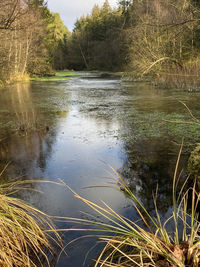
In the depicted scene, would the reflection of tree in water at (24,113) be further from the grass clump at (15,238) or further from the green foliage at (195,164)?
the grass clump at (15,238)

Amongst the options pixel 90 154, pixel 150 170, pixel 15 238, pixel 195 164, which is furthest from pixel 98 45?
pixel 15 238

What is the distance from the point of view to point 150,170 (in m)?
4.87

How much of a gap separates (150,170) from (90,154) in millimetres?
1471

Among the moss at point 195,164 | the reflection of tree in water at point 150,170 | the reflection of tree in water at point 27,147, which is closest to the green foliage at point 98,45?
the reflection of tree in water at point 27,147

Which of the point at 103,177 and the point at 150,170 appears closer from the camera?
A: the point at 103,177

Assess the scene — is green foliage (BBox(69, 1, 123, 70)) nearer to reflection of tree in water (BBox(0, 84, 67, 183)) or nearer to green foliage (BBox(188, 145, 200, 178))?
reflection of tree in water (BBox(0, 84, 67, 183))

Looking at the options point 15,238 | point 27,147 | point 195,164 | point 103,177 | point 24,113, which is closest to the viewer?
point 15,238

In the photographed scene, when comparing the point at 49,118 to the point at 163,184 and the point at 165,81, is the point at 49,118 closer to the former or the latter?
the point at 163,184

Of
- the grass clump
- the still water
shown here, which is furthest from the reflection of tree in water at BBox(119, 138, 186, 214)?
the grass clump

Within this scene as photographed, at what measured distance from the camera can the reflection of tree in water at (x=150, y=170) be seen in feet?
12.8

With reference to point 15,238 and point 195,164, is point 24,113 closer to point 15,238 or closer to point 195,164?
point 195,164

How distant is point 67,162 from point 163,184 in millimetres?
2044

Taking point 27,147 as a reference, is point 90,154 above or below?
below

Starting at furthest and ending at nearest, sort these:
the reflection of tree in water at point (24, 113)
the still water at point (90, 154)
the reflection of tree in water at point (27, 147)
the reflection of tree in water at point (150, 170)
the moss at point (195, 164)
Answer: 1. the reflection of tree in water at point (24, 113)
2. the reflection of tree in water at point (27, 147)
3. the moss at point (195, 164)
4. the reflection of tree in water at point (150, 170)
5. the still water at point (90, 154)
